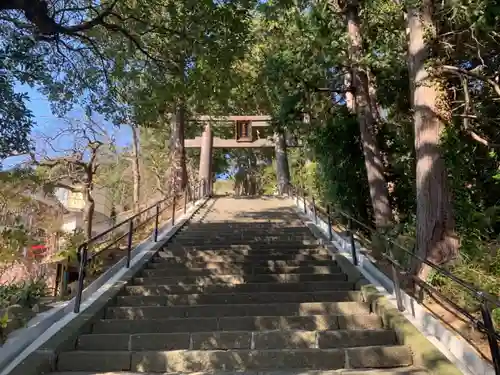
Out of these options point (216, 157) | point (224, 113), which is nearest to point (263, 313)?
point (224, 113)

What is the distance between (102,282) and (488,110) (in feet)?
25.2

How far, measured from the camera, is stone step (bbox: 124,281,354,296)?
6258mm

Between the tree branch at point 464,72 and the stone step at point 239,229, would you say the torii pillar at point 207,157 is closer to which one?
the stone step at point 239,229

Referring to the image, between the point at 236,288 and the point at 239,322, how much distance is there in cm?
113

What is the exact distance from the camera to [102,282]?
6328 mm

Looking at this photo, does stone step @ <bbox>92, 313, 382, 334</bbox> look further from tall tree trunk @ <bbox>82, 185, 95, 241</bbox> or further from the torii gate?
the torii gate

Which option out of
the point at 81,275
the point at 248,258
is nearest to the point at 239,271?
the point at 248,258

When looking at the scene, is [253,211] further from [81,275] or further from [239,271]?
[81,275]

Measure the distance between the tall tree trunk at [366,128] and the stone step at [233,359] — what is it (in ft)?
15.7

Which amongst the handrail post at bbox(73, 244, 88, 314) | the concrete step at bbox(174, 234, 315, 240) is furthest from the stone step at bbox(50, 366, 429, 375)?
the concrete step at bbox(174, 234, 315, 240)

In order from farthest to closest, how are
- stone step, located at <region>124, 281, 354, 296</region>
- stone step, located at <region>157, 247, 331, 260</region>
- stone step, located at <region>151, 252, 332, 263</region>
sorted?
1. stone step, located at <region>157, 247, 331, 260</region>
2. stone step, located at <region>151, 252, 332, 263</region>
3. stone step, located at <region>124, 281, 354, 296</region>

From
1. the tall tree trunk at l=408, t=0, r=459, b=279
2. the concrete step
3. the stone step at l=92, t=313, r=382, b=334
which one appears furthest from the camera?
the concrete step

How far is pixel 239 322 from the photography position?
16.9 ft

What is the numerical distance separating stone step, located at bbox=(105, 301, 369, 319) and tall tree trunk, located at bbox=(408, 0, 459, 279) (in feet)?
4.22
